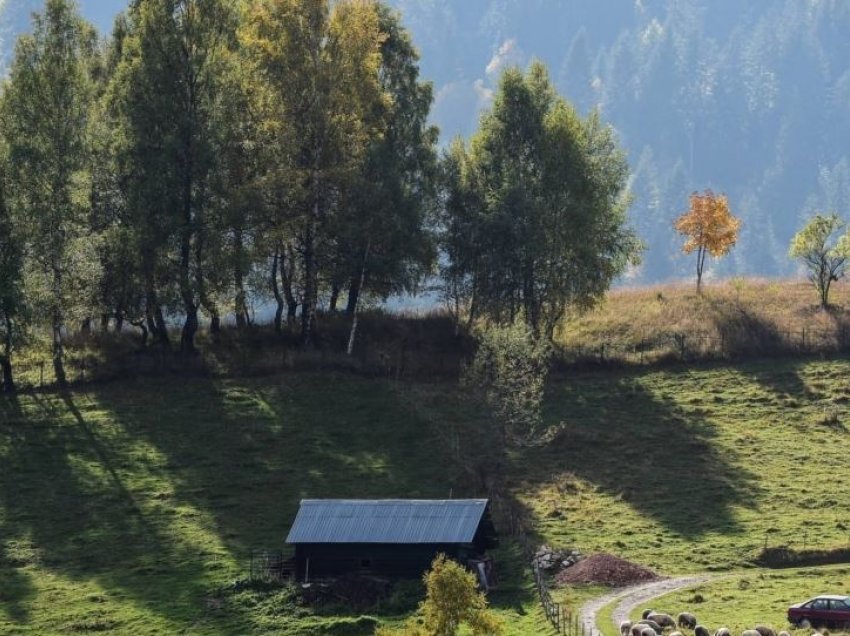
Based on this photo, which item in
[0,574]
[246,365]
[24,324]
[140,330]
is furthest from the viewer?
[140,330]

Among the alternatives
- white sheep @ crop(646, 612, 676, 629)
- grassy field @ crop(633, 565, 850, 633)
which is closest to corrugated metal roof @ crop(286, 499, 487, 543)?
grassy field @ crop(633, 565, 850, 633)

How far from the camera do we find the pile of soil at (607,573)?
62.2 metres

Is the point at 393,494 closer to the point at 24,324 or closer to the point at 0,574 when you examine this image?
the point at 0,574

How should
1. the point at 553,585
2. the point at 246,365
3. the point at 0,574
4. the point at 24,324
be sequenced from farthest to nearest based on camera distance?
the point at 246,365, the point at 24,324, the point at 0,574, the point at 553,585

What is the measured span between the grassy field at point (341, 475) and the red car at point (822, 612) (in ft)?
31.8

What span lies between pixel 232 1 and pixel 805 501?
49040mm

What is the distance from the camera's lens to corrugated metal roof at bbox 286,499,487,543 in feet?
211

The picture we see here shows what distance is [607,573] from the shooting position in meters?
62.8

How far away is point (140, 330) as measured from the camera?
343ft

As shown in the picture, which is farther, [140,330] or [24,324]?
[140,330]

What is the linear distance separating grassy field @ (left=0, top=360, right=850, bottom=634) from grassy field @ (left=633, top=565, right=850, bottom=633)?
3.31 metres

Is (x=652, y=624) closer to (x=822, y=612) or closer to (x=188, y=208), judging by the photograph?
(x=822, y=612)

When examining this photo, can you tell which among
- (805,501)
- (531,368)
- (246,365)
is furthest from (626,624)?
(246,365)

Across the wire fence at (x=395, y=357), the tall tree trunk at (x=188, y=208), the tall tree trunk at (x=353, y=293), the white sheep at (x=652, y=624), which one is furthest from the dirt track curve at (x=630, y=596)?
the tall tree trunk at (x=188, y=208)
